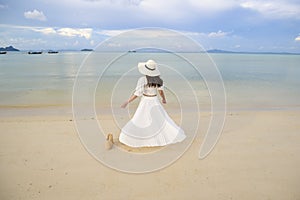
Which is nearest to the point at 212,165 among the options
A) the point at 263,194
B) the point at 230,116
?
the point at 263,194

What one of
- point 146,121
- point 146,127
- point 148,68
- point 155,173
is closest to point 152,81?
point 148,68

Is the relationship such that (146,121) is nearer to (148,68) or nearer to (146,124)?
(146,124)

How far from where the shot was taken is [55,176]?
4.11m

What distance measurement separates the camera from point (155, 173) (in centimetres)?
427

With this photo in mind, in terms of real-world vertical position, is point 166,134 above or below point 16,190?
above

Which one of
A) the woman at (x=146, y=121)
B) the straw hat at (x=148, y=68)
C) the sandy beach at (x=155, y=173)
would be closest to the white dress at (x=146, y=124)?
the woman at (x=146, y=121)

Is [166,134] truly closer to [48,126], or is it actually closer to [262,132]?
[262,132]

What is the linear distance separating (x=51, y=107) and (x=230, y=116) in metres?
6.33

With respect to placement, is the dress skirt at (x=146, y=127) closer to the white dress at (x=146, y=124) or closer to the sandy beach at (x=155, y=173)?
the white dress at (x=146, y=124)

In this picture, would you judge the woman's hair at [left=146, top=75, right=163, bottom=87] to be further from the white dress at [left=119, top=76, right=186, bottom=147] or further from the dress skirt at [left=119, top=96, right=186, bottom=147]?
the dress skirt at [left=119, top=96, right=186, bottom=147]

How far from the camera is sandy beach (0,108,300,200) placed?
3.69 m

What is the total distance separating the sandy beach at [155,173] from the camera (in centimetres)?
369

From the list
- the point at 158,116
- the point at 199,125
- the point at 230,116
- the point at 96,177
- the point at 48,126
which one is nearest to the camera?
the point at 96,177

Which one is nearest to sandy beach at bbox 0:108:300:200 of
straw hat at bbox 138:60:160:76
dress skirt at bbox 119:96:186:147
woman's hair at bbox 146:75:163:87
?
dress skirt at bbox 119:96:186:147
